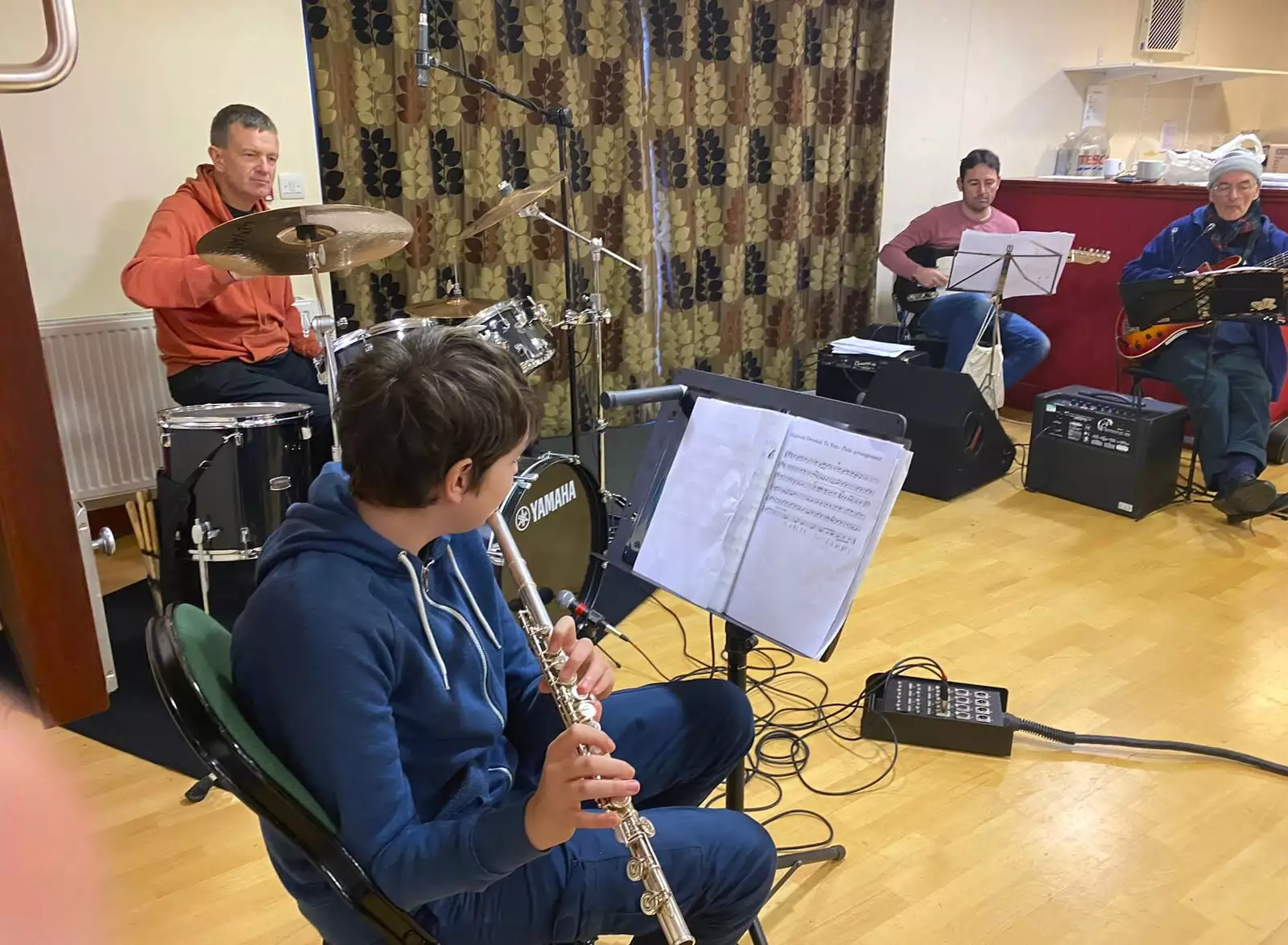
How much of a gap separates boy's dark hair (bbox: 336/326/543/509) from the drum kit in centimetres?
105

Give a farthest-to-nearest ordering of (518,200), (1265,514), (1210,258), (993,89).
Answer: (993,89) < (1210,258) < (1265,514) < (518,200)

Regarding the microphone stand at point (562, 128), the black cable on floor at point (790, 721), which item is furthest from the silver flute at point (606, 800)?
the microphone stand at point (562, 128)

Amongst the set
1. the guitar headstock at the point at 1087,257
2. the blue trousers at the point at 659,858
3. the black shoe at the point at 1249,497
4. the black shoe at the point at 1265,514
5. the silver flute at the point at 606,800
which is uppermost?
the guitar headstock at the point at 1087,257

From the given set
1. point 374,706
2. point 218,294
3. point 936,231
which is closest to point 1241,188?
point 936,231

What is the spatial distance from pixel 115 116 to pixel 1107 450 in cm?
329

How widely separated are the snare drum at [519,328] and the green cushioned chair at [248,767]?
1495 millimetres

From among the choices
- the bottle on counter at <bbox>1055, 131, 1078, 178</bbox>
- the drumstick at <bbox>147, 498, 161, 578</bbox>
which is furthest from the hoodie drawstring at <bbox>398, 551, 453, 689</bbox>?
the bottle on counter at <bbox>1055, 131, 1078, 178</bbox>

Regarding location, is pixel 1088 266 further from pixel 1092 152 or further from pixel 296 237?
pixel 296 237

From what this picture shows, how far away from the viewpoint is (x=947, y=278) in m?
4.19

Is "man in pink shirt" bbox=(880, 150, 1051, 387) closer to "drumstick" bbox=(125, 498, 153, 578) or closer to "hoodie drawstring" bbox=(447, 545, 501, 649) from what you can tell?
"drumstick" bbox=(125, 498, 153, 578)

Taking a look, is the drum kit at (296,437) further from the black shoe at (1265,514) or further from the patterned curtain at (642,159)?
the black shoe at (1265,514)

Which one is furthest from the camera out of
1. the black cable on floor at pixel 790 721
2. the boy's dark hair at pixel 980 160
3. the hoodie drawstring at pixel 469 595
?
the boy's dark hair at pixel 980 160

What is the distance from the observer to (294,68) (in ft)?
10.3

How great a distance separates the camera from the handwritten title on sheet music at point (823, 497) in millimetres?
1248
